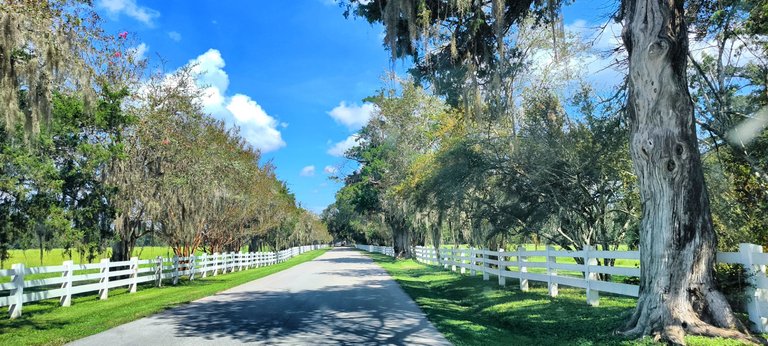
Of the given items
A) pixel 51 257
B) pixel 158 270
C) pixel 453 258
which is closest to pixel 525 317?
pixel 158 270

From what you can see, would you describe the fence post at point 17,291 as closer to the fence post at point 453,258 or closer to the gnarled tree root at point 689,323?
the gnarled tree root at point 689,323

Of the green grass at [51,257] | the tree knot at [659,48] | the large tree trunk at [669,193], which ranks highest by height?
the tree knot at [659,48]

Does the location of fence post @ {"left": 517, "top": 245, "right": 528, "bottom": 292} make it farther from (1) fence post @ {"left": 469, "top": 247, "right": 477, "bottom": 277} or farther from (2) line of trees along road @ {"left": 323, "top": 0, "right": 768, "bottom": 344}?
(1) fence post @ {"left": 469, "top": 247, "right": 477, "bottom": 277}

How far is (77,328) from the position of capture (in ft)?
27.8

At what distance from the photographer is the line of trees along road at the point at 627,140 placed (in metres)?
6.33

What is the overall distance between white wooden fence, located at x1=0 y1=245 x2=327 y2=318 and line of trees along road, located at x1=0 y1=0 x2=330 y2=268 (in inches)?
44.7

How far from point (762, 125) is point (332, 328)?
8351 millimetres

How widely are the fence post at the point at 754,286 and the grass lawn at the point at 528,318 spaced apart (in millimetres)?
922

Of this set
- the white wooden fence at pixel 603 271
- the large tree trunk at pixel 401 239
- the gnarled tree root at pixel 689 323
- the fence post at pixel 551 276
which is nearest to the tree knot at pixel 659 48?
the white wooden fence at pixel 603 271

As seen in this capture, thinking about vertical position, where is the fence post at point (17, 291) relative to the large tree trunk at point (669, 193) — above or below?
below

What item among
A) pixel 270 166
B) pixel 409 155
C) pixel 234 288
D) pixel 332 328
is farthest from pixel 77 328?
pixel 270 166

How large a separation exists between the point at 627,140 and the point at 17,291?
13572 mm

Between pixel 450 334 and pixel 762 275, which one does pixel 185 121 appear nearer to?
pixel 450 334

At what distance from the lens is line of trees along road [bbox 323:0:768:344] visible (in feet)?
20.8
